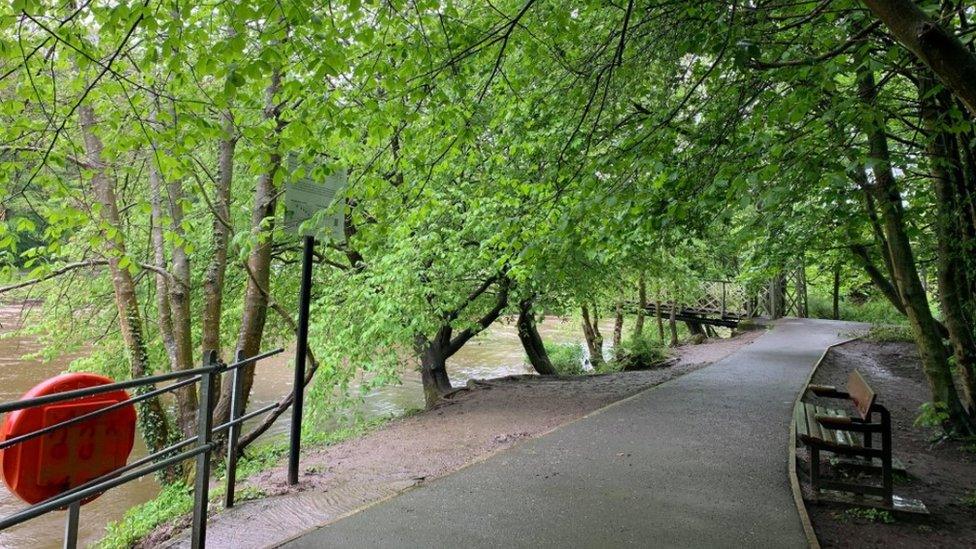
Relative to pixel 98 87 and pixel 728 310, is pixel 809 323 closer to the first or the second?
pixel 728 310

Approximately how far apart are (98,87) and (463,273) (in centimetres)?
570

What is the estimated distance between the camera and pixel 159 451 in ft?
10.6

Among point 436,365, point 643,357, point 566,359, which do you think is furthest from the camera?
point 566,359

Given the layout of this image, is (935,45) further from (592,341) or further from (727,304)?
(727,304)

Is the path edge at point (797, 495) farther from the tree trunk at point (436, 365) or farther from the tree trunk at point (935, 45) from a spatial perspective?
the tree trunk at point (436, 365)

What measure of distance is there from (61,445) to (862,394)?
240 inches

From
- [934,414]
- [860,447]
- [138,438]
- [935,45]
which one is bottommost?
[138,438]

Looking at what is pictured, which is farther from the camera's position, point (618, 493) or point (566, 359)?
point (566, 359)

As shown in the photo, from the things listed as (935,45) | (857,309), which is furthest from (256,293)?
(857,309)

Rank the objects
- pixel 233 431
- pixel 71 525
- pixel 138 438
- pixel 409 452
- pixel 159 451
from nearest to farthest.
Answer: pixel 71 525, pixel 159 451, pixel 233 431, pixel 409 452, pixel 138 438

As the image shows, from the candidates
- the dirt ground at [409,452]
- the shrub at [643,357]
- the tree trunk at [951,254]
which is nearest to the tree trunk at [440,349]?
the dirt ground at [409,452]

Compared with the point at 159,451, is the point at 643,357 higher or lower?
lower

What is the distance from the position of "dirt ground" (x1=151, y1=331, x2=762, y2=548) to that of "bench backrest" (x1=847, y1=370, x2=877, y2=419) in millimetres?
3417

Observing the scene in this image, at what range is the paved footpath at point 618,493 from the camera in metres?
3.85
